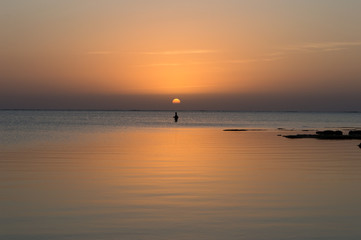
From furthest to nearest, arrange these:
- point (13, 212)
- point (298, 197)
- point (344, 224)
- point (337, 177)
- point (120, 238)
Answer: point (337, 177)
point (298, 197)
point (13, 212)
point (344, 224)
point (120, 238)

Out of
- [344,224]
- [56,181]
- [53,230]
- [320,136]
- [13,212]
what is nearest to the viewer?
[53,230]

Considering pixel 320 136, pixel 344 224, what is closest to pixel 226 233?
pixel 344 224

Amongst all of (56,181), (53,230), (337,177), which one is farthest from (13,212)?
(337,177)

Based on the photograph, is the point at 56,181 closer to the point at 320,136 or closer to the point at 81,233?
the point at 81,233

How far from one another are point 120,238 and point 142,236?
0.57 meters

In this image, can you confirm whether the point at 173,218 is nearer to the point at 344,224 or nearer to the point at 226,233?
the point at 226,233

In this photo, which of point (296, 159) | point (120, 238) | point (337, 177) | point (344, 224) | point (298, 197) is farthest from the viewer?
point (296, 159)

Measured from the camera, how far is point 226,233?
12.1 meters

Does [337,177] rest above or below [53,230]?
above

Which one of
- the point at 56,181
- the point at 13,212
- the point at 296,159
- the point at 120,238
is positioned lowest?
the point at 120,238

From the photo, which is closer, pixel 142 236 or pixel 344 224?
pixel 142 236

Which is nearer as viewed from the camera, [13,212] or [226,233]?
[226,233]

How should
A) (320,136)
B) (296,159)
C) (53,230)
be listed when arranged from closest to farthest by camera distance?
(53,230) < (296,159) < (320,136)

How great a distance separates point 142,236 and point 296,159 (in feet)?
69.5
